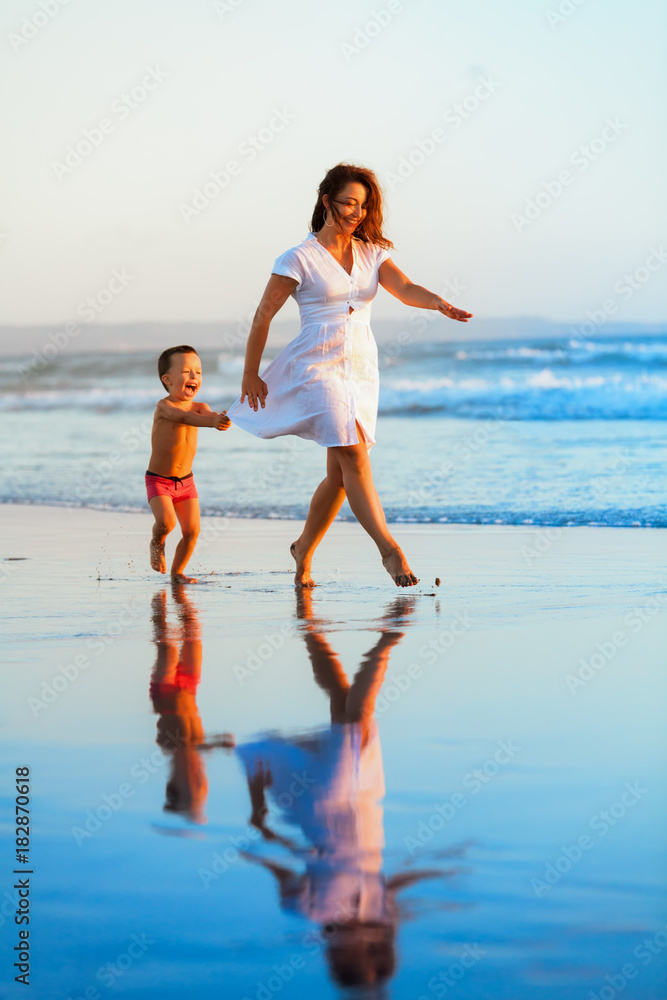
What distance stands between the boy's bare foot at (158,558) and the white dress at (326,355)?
3.73 feet

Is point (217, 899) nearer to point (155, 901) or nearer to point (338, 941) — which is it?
point (155, 901)

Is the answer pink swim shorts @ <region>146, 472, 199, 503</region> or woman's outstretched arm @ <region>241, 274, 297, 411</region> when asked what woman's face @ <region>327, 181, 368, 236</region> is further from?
pink swim shorts @ <region>146, 472, 199, 503</region>

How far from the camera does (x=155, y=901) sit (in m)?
1.80

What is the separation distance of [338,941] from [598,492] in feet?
23.7

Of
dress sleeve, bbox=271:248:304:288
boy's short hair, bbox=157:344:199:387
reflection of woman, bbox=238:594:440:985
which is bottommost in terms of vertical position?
reflection of woman, bbox=238:594:440:985

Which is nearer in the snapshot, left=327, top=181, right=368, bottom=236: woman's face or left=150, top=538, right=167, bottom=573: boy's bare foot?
left=327, top=181, right=368, bottom=236: woman's face

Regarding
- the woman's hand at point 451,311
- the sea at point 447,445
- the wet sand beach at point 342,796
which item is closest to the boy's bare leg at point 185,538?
the wet sand beach at point 342,796

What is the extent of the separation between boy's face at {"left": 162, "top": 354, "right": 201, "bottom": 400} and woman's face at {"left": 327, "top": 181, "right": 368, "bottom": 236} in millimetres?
Result: 1284

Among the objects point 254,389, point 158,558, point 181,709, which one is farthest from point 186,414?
point 181,709

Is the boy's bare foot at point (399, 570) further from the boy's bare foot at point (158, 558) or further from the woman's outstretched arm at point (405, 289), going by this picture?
the boy's bare foot at point (158, 558)

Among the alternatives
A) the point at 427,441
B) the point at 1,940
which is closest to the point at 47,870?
the point at 1,940

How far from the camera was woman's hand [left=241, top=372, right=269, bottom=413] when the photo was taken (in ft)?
16.3

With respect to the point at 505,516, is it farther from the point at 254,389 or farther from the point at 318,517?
the point at 254,389

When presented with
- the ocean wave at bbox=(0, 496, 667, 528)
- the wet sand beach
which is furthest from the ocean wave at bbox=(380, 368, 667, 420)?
the wet sand beach
